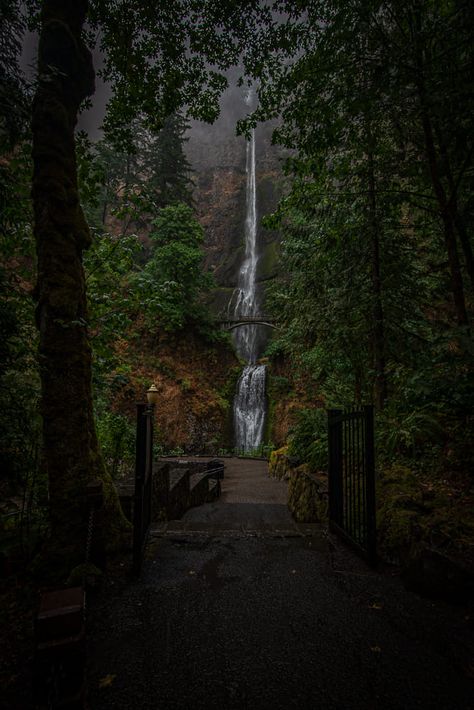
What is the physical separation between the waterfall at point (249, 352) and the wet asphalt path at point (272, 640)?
14980mm

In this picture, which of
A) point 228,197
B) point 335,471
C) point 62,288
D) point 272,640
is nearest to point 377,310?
point 335,471

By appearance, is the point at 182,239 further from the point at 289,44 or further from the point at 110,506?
the point at 110,506

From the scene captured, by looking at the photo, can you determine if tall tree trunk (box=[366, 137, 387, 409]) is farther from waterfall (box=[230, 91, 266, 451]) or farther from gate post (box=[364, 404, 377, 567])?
waterfall (box=[230, 91, 266, 451])

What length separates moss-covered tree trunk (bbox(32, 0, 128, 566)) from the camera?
3182 millimetres

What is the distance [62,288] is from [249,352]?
77.0 feet

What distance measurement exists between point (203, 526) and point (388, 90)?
6347 millimetres

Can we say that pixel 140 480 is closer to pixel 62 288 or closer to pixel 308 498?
pixel 62 288

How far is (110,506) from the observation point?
12.1 ft

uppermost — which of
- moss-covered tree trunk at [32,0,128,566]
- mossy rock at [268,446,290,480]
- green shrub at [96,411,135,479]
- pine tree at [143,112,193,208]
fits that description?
pine tree at [143,112,193,208]

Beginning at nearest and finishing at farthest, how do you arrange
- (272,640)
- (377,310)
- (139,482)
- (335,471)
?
(272,640), (139,482), (335,471), (377,310)

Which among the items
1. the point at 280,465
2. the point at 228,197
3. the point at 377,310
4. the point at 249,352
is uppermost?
the point at 228,197

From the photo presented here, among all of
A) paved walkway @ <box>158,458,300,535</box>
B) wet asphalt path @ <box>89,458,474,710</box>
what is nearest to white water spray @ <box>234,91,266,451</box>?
paved walkway @ <box>158,458,300,535</box>

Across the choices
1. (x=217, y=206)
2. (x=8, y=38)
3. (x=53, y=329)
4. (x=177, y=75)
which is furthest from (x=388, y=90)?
(x=217, y=206)

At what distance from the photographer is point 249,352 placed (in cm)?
2673
